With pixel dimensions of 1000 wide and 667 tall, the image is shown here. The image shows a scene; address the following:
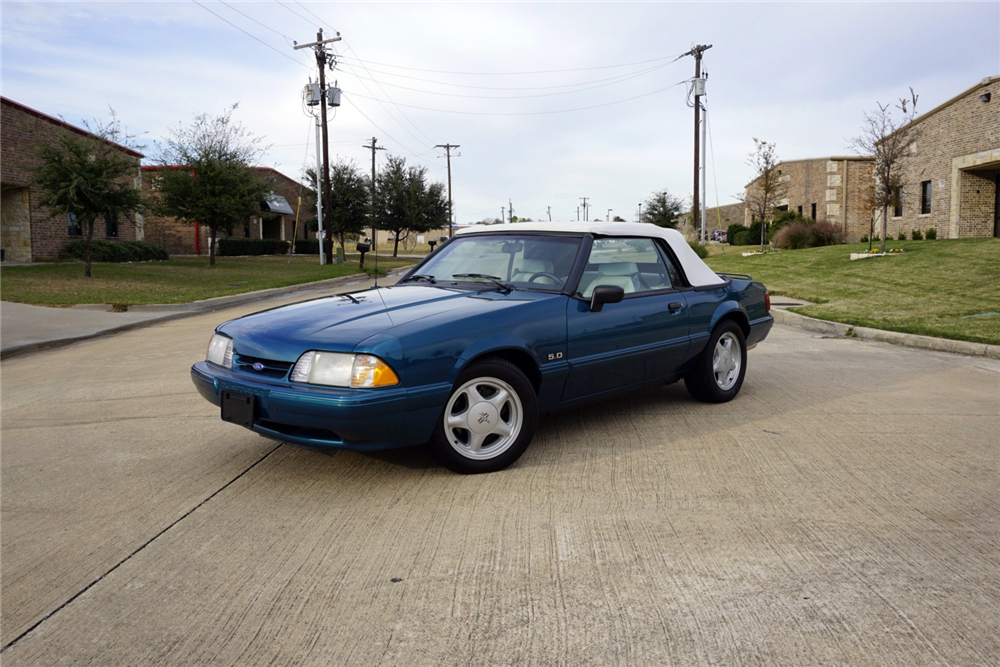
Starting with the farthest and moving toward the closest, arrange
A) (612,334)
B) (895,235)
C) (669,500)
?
1. (895,235)
2. (612,334)
3. (669,500)

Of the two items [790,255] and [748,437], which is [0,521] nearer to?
[748,437]

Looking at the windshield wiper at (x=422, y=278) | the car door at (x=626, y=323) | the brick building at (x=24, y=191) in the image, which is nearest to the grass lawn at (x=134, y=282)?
the brick building at (x=24, y=191)

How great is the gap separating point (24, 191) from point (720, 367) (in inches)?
1078

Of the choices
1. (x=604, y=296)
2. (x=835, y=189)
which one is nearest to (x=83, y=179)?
(x=604, y=296)

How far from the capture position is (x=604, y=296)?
4770 millimetres

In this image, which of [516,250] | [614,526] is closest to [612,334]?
[516,250]

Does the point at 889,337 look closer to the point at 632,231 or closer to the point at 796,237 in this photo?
the point at 632,231

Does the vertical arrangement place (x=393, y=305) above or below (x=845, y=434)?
above

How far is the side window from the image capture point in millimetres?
5152

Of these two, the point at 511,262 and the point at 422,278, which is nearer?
the point at 511,262

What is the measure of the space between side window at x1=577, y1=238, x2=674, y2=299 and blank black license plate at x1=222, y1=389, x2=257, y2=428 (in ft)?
7.00

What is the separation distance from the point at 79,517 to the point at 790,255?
2746 centimetres

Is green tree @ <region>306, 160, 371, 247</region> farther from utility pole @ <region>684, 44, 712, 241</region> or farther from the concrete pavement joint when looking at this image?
the concrete pavement joint

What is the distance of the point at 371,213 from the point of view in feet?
145
